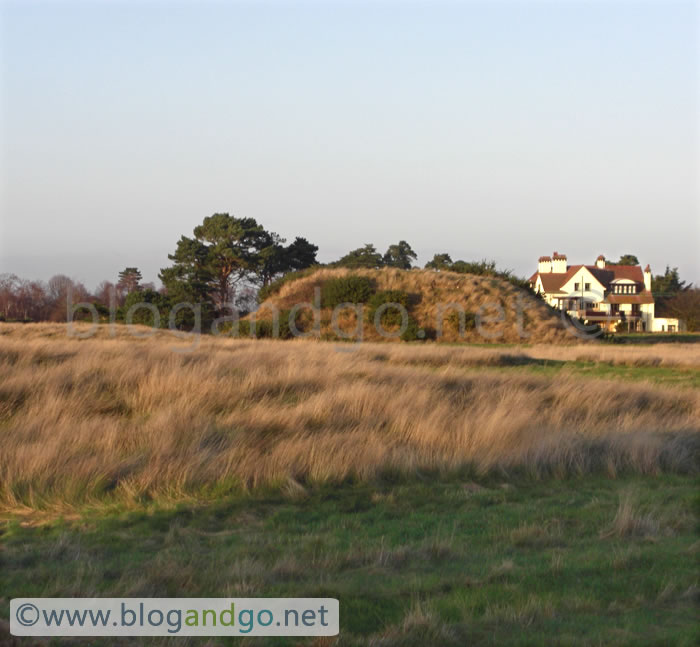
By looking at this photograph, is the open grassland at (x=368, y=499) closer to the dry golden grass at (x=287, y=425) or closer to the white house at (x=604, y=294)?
the dry golden grass at (x=287, y=425)

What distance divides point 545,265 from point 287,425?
250ft

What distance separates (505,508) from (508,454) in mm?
1599

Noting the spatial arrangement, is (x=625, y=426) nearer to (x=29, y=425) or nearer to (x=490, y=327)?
(x=29, y=425)

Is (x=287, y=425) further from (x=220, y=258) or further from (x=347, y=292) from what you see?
(x=220, y=258)

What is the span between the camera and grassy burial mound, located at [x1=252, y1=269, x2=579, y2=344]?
33094mm

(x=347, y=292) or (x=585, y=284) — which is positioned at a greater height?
(x=585, y=284)

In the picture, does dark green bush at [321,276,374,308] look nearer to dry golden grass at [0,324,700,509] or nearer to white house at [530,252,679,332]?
dry golden grass at [0,324,700,509]

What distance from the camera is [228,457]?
24.2 feet

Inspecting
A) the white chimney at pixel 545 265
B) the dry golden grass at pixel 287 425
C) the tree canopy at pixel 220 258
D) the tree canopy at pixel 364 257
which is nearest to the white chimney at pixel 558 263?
the white chimney at pixel 545 265

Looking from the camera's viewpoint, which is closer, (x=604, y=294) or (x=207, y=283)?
(x=207, y=283)

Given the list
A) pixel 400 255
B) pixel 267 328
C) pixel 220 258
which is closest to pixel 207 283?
pixel 220 258

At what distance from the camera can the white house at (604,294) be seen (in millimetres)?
68438

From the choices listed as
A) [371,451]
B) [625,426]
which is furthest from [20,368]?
[625,426]

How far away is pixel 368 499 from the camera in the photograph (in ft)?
22.4
